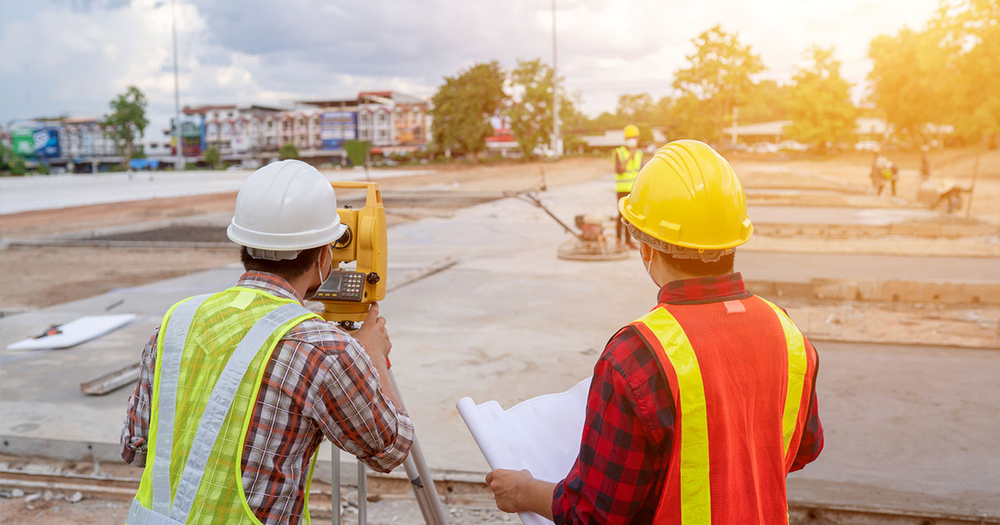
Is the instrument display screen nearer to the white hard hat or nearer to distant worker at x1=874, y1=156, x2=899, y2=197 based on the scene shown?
the white hard hat

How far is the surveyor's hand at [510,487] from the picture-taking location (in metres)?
1.62

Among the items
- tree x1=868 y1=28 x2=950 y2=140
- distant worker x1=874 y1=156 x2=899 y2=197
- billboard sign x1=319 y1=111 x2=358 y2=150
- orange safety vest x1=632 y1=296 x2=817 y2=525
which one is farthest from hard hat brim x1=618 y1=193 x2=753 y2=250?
billboard sign x1=319 y1=111 x2=358 y2=150

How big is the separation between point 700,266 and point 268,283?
99 cm

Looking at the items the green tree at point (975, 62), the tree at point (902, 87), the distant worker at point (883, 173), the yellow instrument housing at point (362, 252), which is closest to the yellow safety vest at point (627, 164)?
the yellow instrument housing at point (362, 252)

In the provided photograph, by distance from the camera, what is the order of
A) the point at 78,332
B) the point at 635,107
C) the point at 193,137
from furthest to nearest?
1. the point at 635,107
2. the point at 193,137
3. the point at 78,332

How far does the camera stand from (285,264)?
68.8 inches

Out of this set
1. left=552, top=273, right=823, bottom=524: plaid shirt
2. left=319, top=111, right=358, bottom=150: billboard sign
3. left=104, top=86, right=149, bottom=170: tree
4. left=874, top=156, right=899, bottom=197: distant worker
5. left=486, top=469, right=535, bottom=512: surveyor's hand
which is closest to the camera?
left=552, top=273, right=823, bottom=524: plaid shirt

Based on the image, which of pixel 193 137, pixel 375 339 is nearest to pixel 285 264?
pixel 375 339

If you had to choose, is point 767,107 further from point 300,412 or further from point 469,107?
point 300,412

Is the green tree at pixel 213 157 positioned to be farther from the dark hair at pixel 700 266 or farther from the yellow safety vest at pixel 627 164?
the dark hair at pixel 700 266

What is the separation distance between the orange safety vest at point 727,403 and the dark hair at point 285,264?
84 cm

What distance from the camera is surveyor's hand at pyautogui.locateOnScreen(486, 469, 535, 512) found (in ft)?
5.31

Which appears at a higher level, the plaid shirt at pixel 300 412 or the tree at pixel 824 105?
the tree at pixel 824 105

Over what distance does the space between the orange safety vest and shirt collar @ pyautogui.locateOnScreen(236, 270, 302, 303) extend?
2.72ft
